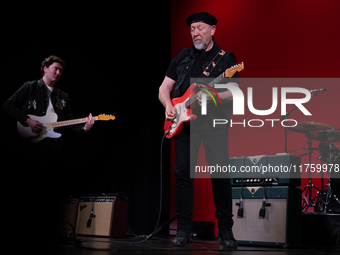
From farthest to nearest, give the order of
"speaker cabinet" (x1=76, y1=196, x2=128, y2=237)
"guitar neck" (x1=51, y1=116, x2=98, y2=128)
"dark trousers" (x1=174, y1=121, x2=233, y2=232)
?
"guitar neck" (x1=51, y1=116, x2=98, y2=128) < "speaker cabinet" (x1=76, y1=196, x2=128, y2=237) < "dark trousers" (x1=174, y1=121, x2=233, y2=232)

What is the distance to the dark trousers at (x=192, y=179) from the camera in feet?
7.09

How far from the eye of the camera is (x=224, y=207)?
2.19 m

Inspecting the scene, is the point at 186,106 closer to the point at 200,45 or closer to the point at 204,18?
the point at 200,45

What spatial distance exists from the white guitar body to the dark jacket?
5cm

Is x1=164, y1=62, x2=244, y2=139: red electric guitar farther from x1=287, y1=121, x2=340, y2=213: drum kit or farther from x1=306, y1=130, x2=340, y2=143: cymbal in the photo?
x1=306, y1=130, x2=340, y2=143: cymbal

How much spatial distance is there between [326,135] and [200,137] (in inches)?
68.9

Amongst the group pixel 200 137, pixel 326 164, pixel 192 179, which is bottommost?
pixel 192 179

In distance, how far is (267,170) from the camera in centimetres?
290

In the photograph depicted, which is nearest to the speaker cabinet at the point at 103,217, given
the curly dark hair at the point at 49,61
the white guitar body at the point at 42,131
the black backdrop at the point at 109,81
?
the black backdrop at the point at 109,81

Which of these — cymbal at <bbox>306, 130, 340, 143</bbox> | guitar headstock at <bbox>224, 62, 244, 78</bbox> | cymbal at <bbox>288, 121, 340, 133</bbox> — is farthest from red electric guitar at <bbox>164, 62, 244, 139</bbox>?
cymbal at <bbox>306, 130, 340, 143</bbox>

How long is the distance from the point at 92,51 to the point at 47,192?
1761 millimetres

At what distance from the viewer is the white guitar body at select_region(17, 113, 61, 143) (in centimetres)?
366

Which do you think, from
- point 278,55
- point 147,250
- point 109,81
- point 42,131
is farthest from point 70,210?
point 278,55

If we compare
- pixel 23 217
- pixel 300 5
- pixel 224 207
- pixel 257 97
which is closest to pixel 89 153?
pixel 23 217
